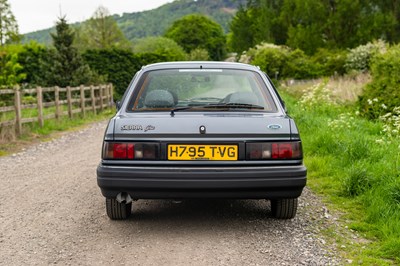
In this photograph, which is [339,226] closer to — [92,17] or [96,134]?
[96,134]

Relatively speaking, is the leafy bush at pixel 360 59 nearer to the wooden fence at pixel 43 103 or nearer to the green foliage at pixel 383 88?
the wooden fence at pixel 43 103

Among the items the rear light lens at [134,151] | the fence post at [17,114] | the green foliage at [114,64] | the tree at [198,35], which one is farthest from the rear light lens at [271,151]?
the tree at [198,35]

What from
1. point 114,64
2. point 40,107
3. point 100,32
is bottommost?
point 40,107

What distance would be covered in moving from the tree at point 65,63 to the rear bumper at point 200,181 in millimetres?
17937

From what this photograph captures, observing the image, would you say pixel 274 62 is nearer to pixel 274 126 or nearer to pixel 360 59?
pixel 360 59

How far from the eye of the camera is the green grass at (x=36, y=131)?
11.2 metres

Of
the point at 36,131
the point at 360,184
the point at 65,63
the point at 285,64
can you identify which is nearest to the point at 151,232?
the point at 360,184

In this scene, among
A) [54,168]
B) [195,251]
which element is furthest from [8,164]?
[195,251]

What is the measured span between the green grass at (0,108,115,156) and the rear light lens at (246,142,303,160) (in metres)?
7.67

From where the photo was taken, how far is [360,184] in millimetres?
5824

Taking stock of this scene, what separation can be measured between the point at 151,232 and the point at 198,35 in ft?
275

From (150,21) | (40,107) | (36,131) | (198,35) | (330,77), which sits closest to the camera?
(36,131)

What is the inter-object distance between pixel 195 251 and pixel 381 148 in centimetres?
416

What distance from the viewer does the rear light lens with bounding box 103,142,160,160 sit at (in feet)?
13.8
